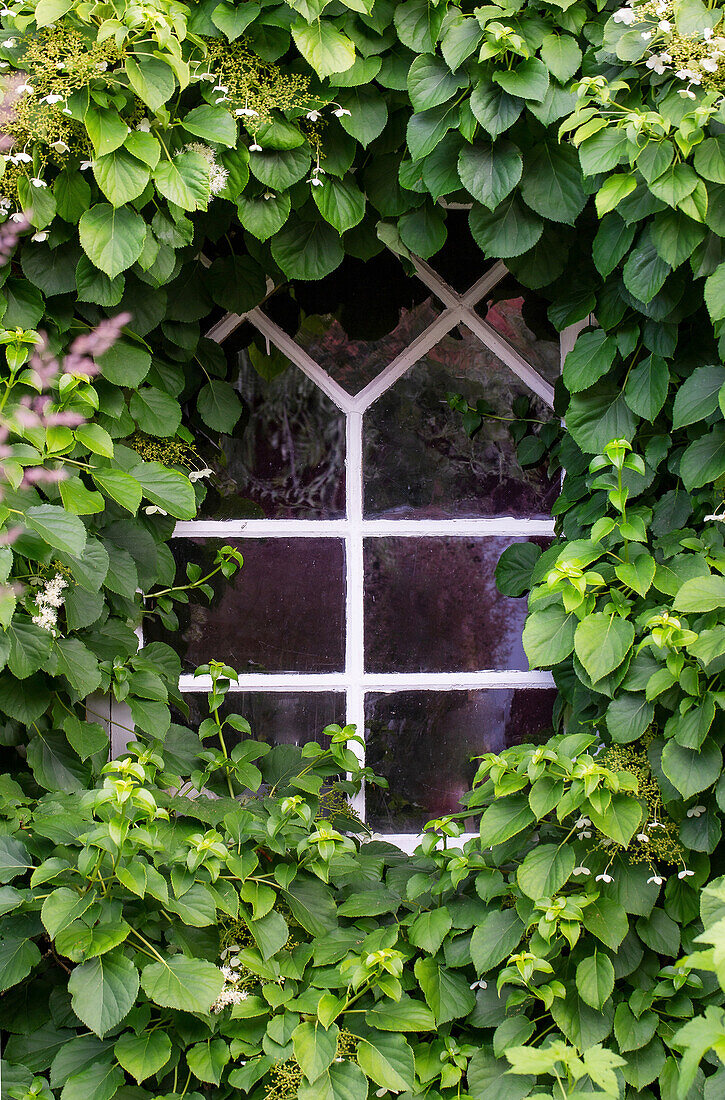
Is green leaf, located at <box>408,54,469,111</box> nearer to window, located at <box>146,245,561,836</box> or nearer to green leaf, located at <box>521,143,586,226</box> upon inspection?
green leaf, located at <box>521,143,586,226</box>

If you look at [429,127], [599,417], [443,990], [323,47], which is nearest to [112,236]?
[323,47]

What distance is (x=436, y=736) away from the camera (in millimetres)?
1970

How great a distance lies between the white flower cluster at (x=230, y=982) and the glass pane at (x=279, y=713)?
0.49 m

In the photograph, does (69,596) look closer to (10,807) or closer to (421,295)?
(10,807)

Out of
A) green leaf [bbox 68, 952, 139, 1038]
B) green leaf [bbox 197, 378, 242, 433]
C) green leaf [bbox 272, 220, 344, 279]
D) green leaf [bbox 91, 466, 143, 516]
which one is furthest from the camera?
green leaf [bbox 197, 378, 242, 433]

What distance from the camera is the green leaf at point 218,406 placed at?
6.12 feet

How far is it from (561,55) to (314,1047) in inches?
65.0

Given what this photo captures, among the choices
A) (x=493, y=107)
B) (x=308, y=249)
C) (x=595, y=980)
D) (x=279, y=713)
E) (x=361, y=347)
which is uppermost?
(x=493, y=107)

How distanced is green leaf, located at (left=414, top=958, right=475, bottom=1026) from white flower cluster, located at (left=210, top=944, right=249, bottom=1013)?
302mm

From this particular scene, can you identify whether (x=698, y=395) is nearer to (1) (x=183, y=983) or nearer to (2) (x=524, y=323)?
(2) (x=524, y=323)

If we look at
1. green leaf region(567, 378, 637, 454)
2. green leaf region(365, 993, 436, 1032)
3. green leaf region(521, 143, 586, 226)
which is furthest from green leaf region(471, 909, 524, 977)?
green leaf region(521, 143, 586, 226)

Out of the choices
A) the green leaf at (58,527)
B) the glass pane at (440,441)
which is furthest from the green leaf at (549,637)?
the green leaf at (58,527)

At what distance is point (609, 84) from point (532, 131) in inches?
6.3

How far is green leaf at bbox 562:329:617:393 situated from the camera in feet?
5.19
